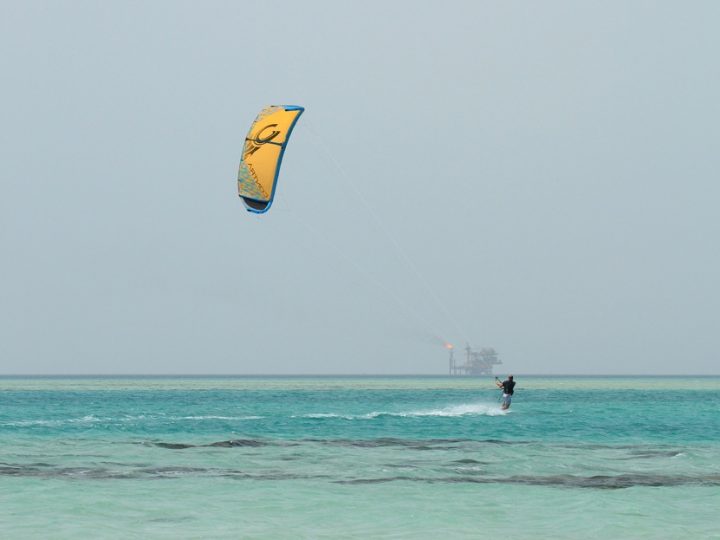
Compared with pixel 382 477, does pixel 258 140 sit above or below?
above

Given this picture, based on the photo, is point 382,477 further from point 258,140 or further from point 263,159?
point 258,140

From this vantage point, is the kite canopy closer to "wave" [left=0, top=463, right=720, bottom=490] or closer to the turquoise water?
the turquoise water

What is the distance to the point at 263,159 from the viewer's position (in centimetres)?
3044

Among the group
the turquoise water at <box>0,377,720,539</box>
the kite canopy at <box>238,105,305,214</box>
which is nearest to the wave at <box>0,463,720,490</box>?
the turquoise water at <box>0,377,720,539</box>

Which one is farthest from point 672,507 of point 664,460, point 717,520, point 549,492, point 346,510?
point 664,460

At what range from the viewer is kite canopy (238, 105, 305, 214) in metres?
30.4

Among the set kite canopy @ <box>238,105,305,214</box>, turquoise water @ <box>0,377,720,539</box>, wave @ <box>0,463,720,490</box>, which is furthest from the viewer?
kite canopy @ <box>238,105,305,214</box>

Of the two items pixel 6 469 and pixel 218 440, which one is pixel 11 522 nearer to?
pixel 6 469

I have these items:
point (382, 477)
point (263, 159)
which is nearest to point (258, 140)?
point (263, 159)

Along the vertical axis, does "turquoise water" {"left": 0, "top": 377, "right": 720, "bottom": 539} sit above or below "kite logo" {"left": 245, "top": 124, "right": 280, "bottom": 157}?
below

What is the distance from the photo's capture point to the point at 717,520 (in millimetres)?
18188

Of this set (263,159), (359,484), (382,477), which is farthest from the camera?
(263,159)

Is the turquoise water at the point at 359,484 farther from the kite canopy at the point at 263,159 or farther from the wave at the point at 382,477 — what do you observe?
the kite canopy at the point at 263,159

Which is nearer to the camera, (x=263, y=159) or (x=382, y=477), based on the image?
(x=382, y=477)
